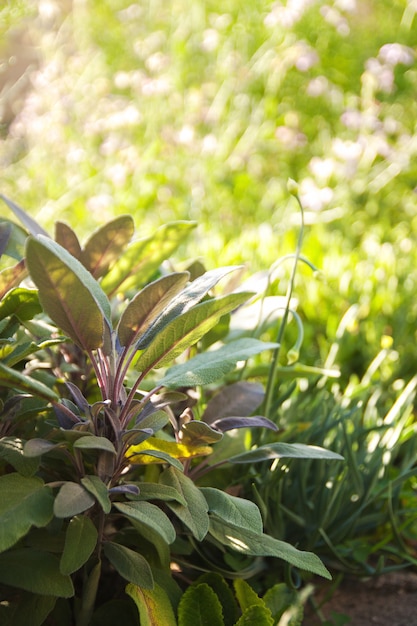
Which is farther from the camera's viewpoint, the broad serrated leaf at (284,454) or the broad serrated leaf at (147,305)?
the broad serrated leaf at (284,454)

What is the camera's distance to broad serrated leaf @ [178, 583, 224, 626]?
3.12ft

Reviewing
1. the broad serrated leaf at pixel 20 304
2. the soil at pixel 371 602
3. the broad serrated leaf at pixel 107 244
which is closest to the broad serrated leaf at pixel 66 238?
the broad serrated leaf at pixel 107 244

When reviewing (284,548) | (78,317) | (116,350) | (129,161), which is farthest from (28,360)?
(129,161)

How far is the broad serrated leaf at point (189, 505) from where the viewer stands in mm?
855

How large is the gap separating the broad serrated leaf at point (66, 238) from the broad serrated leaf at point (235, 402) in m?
0.35

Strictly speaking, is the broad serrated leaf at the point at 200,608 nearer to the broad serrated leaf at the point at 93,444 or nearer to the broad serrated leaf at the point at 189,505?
the broad serrated leaf at the point at 189,505

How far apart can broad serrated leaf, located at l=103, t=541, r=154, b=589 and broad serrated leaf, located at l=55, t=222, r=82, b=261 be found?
481mm

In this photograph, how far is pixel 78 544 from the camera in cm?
84

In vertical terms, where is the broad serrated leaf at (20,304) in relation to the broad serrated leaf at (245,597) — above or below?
above

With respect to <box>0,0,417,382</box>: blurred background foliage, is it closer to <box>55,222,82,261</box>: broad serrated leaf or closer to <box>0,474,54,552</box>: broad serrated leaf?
<box>55,222,82,261</box>: broad serrated leaf

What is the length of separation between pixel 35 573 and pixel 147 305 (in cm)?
38

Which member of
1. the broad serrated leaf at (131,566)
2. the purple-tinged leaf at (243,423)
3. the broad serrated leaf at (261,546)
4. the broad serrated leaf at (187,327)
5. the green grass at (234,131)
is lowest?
the green grass at (234,131)

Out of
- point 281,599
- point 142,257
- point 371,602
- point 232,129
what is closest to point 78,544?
point 281,599

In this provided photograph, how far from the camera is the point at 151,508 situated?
0.86m
